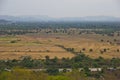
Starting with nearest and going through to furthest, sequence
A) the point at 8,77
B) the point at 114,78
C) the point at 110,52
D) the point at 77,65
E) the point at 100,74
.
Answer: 1. the point at 8,77
2. the point at 114,78
3. the point at 100,74
4. the point at 77,65
5. the point at 110,52

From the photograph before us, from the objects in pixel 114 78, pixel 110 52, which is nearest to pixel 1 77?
pixel 114 78

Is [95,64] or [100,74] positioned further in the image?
[95,64]

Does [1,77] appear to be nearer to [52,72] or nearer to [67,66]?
[52,72]

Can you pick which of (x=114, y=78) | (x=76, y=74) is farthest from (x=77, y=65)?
(x=76, y=74)

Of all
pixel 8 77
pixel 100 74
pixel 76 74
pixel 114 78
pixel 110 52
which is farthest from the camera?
pixel 110 52

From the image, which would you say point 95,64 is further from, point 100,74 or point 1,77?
point 1,77

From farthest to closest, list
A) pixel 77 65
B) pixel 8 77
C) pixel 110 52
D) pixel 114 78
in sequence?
pixel 110 52 < pixel 77 65 < pixel 114 78 < pixel 8 77

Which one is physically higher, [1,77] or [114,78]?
[1,77]

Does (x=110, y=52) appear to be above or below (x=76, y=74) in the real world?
below

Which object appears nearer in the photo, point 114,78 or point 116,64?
point 114,78

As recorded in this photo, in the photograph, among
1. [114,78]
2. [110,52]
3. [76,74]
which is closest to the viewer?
[76,74]
